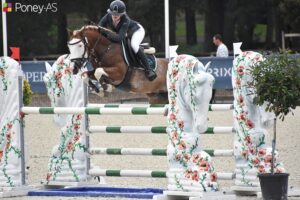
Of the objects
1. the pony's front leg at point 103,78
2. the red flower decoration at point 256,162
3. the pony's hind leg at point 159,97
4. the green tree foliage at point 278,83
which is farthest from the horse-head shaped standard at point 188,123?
the pony's hind leg at point 159,97

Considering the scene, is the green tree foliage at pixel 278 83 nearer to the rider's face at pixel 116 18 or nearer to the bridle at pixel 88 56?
the bridle at pixel 88 56

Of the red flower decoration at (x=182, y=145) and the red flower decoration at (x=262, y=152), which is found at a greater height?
the red flower decoration at (x=182, y=145)

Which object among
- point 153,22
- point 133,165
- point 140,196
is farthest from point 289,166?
point 153,22

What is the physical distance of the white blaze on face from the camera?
10953 mm

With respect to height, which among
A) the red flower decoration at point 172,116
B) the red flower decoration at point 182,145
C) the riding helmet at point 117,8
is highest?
the riding helmet at point 117,8

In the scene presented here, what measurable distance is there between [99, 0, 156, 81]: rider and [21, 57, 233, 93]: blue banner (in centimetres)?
736

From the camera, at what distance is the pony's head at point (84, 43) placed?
11.0m

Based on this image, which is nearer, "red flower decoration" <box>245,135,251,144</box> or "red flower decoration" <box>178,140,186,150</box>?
"red flower decoration" <box>178,140,186,150</box>

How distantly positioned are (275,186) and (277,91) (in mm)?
773

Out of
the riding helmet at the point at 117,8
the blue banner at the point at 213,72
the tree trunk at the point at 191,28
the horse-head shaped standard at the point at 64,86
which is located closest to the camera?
the horse-head shaped standard at the point at 64,86

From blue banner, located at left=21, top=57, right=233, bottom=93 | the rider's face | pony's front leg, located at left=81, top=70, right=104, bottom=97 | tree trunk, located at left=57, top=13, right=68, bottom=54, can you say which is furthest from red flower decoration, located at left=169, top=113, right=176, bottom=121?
tree trunk, located at left=57, top=13, right=68, bottom=54

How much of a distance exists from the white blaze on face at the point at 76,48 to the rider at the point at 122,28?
1.59ft

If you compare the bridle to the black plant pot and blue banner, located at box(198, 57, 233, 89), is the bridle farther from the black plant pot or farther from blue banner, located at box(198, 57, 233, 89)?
blue banner, located at box(198, 57, 233, 89)

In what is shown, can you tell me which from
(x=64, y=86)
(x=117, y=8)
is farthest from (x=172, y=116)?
(x=117, y=8)
